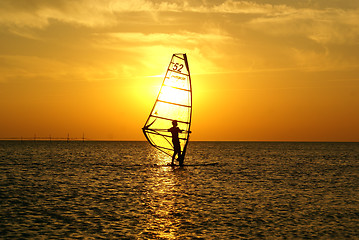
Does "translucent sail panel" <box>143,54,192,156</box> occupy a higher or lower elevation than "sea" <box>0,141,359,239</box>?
higher

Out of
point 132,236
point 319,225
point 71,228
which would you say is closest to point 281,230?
point 319,225

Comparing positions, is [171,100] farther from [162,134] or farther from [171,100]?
[162,134]

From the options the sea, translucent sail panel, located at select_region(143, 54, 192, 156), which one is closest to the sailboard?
translucent sail panel, located at select_region(143, 54, 192, 156)

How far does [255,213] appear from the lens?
20938 mm

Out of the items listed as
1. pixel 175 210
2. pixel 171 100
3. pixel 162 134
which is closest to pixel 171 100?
pixel 171 100

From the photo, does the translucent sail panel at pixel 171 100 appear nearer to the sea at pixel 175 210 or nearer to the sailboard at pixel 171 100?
the sailboard at pixel 171 100

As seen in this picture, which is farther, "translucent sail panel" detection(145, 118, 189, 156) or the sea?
"translucent sail panel" detection(145, 118, 189, 156)

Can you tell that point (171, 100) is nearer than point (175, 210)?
No

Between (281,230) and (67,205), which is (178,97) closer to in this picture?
(67,205)

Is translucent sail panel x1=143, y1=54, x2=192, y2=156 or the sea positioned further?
translucent sail panel x1=143, y1=54, x2=192, y2=156

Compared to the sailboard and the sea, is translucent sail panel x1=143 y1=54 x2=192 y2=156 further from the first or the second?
the sea

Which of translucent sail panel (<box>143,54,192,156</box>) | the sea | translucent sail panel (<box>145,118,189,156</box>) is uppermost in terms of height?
translucent sail panel (<box>143,54,192,156</box>)

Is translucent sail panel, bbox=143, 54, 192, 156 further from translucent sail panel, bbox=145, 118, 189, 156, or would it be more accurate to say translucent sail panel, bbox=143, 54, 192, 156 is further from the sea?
the sea

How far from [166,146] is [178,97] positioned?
4.70 m
